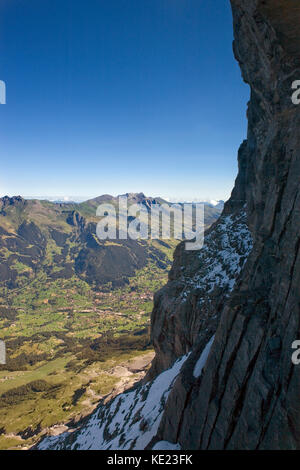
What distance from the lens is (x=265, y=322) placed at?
17.5 metres

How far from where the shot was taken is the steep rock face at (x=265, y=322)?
1481cm

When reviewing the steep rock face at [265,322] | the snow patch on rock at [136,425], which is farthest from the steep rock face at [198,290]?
the steep rock face at [265,322]

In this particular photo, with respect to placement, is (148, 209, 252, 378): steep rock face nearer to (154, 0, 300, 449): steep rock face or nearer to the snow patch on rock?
the snow patch on rock

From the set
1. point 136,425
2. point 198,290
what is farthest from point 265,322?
point 136,425

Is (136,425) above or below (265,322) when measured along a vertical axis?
below

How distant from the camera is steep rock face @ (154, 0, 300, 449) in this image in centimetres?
1481

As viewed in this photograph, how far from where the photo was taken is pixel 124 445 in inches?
1192

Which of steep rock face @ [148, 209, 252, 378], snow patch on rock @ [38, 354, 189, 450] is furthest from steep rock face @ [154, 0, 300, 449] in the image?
steep rock face @ [148, 209, 252, 378]

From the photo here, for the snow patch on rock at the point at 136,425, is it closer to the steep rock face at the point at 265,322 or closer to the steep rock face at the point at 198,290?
the steep rock face at the point at 265,322

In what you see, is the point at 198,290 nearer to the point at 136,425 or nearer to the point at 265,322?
the point at 136,425
